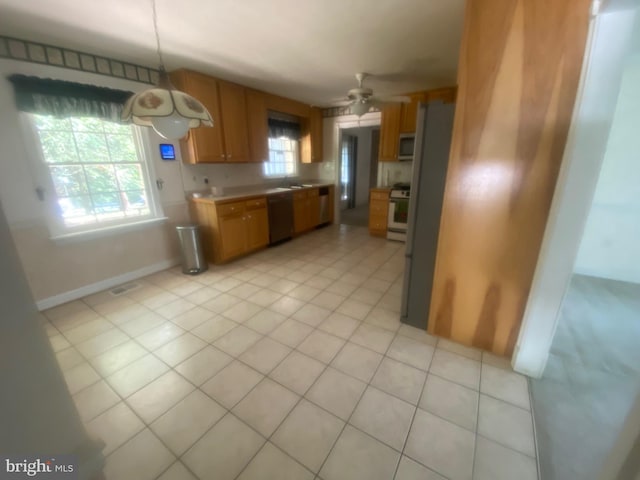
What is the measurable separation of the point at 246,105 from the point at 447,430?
4423 mm

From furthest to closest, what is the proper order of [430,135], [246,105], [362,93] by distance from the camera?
[246,105] → [362,93] → [430,135]

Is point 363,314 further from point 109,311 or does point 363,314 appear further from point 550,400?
point 109,311

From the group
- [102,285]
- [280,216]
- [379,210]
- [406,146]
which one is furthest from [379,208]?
[102,285]

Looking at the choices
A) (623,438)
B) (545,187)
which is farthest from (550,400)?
(623,438)

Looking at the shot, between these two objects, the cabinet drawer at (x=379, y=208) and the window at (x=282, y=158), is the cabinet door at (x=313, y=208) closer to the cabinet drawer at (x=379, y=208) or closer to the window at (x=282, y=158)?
the window at (x=282, y=158)

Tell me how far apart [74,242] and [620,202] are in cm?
609

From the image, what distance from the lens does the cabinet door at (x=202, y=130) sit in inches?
126

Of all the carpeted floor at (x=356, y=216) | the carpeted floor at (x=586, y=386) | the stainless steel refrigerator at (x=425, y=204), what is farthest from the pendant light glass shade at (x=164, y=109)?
the carpeted floor at (x=356, y=216)

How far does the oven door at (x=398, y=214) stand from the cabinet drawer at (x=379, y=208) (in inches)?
5.9

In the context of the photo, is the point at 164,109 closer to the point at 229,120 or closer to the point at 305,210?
the point at 229,120

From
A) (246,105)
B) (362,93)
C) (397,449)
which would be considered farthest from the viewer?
(246,105)

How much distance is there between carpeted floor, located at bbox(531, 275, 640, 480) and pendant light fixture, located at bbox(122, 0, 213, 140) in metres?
2.58

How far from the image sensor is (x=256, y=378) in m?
1.80

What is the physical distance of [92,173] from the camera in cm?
287
